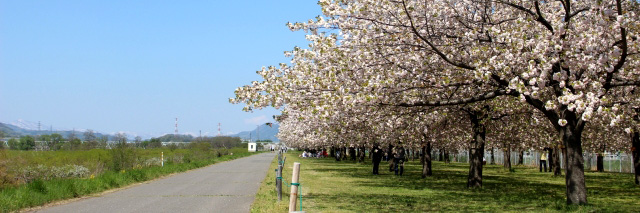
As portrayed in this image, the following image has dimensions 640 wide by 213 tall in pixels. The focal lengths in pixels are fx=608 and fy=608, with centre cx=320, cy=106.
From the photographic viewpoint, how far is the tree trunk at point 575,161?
14578mm

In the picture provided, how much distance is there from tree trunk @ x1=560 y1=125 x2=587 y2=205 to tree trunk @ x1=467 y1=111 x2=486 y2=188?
7.10 metres

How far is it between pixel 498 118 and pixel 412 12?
32.7 ft

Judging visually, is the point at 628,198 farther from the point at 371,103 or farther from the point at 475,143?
the point at 371,103

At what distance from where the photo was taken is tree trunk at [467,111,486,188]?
22625 mm

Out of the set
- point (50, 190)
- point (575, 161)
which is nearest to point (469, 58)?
point (575, 161)

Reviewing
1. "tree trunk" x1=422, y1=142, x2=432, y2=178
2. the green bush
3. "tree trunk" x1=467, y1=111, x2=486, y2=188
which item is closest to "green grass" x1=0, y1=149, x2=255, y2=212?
the green bush

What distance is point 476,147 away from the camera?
74.9 ft

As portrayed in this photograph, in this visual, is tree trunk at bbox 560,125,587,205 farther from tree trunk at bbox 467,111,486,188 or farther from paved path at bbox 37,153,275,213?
paved path at bbox 37,153,275,213

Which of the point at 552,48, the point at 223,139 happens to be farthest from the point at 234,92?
the point at 223,139

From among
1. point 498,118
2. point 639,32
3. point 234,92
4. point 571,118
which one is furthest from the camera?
point 498,118

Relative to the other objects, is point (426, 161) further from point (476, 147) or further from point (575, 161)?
point (575, 161)

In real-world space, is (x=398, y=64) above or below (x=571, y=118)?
above

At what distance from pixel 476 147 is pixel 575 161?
8.24m

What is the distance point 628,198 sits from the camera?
20.0 m
